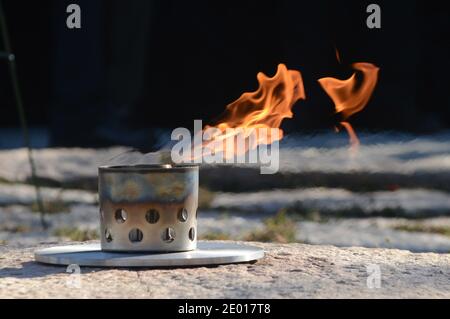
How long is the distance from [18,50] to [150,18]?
0.93m

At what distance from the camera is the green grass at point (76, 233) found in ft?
19.0

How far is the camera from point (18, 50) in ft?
23.8

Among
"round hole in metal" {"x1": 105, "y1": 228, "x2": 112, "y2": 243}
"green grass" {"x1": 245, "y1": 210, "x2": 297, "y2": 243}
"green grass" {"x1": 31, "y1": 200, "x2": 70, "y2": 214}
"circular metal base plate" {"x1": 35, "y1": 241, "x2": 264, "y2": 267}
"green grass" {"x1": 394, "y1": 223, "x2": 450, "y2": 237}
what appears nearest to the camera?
"circular metal base plate" {"x1": 35, "y1": 241, "x2": 264, "y2": 267}

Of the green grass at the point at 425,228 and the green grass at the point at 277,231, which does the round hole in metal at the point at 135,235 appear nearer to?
the green grass at the point at 277,231

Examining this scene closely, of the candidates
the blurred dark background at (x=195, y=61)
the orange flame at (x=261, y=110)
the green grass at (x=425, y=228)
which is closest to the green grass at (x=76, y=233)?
the blurred dark background at (x=195, y=61)

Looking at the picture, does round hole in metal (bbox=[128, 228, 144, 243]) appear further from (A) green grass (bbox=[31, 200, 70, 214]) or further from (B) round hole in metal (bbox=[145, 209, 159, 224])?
(A) green grass (bbox=[31, 200, 70, 214])

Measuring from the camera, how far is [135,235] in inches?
168

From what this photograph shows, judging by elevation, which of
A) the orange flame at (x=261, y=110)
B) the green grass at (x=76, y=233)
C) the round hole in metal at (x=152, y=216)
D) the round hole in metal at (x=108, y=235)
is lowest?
the green grass at (x=76, y=233)

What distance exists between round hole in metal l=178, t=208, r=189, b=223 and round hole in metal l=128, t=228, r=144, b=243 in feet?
0.53

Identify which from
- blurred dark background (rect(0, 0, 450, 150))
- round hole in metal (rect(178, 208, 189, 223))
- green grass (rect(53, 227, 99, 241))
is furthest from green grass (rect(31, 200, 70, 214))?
round hole in metal (rect(178, 208, 189, 223))

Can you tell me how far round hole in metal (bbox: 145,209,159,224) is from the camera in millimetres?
4195

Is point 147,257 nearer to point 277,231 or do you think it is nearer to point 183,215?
point 183,215
